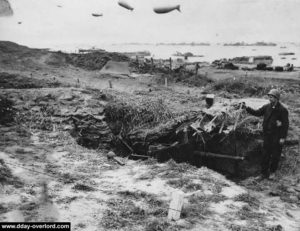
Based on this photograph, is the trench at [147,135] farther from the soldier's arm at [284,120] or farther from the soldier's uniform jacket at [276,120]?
the soldier's arm at [284,120]

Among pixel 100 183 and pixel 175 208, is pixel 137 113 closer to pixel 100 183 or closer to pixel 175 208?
pixel 100 183

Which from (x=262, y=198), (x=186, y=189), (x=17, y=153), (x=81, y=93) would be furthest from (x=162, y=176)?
(x=81, y=93)

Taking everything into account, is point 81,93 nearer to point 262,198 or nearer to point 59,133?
point 59,133

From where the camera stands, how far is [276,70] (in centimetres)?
2688

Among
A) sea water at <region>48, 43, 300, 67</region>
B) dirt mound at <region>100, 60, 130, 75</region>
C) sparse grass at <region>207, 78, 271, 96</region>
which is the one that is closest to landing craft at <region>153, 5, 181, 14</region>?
sparse grass at <region>207, 78, 271, 96</region>

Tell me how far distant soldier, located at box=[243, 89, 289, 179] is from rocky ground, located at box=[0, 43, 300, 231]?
34cm

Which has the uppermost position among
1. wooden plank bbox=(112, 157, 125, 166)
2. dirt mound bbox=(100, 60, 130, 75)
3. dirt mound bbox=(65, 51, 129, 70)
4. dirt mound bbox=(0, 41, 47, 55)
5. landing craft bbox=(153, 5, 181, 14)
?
landing craft bbox=(153, 5, 181, 14)

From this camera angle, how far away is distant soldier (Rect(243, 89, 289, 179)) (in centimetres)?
732

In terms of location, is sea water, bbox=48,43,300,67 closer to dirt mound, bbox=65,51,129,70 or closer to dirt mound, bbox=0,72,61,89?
dirt mound, bbox=65,51,129,70

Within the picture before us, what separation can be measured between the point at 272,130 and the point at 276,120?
0.25 m

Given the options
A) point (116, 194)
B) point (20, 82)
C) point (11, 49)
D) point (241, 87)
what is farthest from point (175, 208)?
point (11, 49)

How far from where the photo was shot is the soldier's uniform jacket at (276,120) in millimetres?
7326

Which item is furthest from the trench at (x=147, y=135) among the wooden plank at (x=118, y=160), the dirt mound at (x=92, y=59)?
the dirt mound at (x=92, y=59)

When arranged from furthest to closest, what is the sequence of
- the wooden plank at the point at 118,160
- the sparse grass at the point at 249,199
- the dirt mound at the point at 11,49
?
the dirt mound at the point at 11,49
the wooden plank at the point at 118,160
the sparse grass at the point at 249,199
